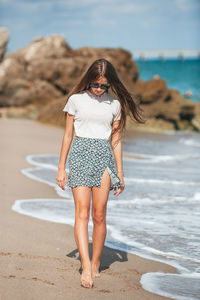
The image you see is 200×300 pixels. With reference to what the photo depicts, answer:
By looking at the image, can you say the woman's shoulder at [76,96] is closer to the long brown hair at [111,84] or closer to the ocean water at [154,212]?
the long brown hair at [111,84]

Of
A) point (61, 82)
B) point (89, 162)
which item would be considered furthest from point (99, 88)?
point (61, 82)

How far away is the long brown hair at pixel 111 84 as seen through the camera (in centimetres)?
392

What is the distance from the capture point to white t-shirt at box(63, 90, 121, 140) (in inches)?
154

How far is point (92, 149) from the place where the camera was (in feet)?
12.8

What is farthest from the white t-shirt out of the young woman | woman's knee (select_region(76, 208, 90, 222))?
woman's knee (select_region(76, 208, 90, 222))

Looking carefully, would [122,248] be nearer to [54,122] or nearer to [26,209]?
[26,209]

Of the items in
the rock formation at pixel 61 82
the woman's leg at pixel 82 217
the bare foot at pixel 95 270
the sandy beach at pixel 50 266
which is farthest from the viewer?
the rock formation at pixel 61 82

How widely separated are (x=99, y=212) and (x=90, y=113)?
75cm

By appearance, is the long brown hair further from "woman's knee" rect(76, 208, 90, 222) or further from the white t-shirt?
"woman's knee" rect(76, 208, 90, 222)

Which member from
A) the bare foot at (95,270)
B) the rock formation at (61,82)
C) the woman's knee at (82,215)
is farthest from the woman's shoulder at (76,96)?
the rock formation at (61,82)

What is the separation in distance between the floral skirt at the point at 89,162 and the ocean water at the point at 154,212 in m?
0.85

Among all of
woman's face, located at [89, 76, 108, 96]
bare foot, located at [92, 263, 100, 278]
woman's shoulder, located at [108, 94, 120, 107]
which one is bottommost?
bare foot, located at [92, 263, 100, 278]

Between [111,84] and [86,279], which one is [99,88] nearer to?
[111,84]

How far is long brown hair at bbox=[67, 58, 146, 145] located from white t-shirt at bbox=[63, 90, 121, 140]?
3.0 inches
